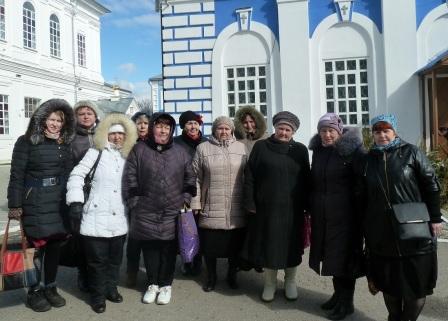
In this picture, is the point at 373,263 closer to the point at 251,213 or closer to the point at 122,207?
the point at 251,213

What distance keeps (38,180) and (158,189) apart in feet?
3.54

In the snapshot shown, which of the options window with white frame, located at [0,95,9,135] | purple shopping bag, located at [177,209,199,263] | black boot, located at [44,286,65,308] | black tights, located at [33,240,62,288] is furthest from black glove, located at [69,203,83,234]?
window with white frame, located at [0,95,9,135]

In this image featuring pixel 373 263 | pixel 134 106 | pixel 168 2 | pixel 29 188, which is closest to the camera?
pixel 373 263

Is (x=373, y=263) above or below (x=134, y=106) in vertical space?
below

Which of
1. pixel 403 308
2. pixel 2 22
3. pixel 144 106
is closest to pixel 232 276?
pixel 403 308

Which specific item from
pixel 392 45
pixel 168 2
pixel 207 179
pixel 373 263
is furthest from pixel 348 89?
pixel 373 263

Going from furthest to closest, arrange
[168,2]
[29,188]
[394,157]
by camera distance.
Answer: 1. [168,2]
2. [29,188]
3. [394,157]

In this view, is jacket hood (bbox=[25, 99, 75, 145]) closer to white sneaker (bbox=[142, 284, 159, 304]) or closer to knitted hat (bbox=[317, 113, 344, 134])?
white sneaker (bbox=[142, 284, 159, 304])

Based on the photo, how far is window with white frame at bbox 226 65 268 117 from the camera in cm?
1033

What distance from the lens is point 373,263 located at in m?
3.47

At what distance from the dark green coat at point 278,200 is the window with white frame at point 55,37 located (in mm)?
Answer: 28131

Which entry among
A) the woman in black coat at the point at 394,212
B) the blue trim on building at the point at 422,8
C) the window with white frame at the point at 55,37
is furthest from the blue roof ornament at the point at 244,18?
the window with white frame at the point at 55,37

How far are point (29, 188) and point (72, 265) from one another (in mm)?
1013

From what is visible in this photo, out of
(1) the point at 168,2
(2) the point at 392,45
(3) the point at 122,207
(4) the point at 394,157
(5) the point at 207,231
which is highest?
(1) the point at 168,2
